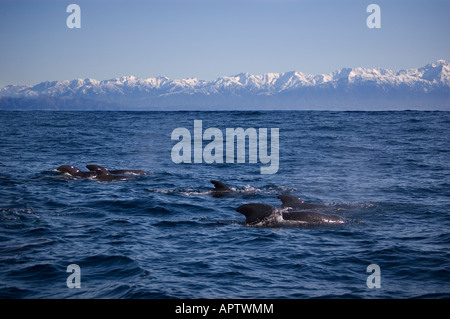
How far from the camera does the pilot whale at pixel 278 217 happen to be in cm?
1603

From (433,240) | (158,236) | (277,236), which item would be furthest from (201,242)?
(433,240)

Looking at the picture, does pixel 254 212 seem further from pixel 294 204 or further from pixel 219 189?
pixel 219 189

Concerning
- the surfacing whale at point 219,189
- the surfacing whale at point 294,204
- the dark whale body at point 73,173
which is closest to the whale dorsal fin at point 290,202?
the surfacing whale at point 294,204

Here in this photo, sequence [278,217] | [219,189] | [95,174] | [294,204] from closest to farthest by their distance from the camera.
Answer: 1. [278,217]
2. [294,204]
3. [219,189]
4. [95,174]

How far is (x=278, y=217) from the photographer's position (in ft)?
53.3

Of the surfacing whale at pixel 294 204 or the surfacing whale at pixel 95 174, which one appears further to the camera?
the surfacing whale at pixel 95 174

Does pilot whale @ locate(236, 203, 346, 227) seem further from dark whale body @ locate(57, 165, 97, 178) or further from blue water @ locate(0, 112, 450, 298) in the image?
dark whale body @ locate(57, 165, 97, 178)

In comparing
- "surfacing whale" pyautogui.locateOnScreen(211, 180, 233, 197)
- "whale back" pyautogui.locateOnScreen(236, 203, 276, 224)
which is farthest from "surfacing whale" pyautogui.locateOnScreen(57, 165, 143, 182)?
"whale back" pyautogui.locateOnScreen(236, 203, 276, 224)

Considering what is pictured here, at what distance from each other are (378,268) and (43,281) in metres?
8.33

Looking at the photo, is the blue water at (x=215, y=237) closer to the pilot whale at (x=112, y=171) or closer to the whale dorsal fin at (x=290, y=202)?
the pilot whale at (x=112, y=171)

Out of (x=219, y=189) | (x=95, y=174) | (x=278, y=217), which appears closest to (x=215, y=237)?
(x=278, y=217)

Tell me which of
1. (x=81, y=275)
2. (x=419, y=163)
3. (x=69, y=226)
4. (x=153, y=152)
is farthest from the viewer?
(x=153, y=152)
